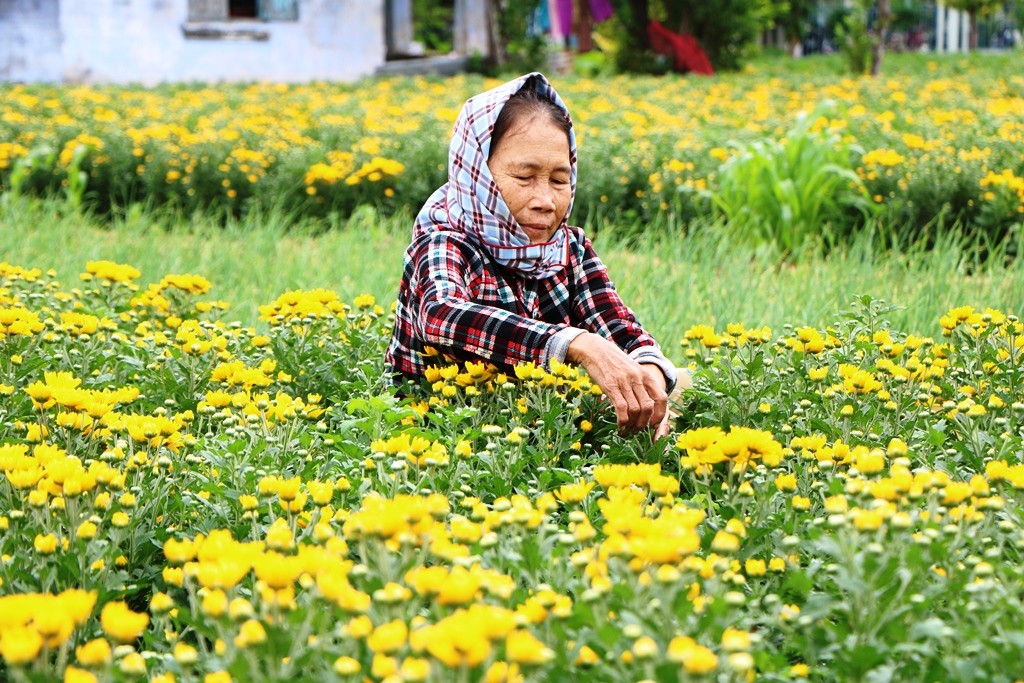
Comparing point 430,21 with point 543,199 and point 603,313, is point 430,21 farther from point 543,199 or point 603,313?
point 543,199

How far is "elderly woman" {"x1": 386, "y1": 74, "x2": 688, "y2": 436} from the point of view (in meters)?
2.79

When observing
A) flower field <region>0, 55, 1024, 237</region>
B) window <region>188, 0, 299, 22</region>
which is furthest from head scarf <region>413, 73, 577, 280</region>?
window <region>188, 0, 299, 22</region>

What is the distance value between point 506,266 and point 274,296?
2252 mm

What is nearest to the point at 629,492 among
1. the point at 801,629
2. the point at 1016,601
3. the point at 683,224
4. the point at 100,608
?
the point at 801,629

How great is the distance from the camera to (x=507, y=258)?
2.99 meters

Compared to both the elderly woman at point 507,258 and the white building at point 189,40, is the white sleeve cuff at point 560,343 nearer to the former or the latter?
the elderly woman at point 507,258

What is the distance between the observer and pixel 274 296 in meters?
5.07

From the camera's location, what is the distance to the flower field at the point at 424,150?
650cm

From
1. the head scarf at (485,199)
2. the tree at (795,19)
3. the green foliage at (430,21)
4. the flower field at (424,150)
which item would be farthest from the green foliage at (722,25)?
the head scarf at (485,199)

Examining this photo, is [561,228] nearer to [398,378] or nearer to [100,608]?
[398,378]

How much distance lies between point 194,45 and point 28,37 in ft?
7.92

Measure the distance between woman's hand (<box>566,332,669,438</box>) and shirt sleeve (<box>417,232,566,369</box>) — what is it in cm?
8

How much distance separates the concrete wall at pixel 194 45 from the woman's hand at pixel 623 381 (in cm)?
1676

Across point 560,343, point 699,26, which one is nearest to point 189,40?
point 699,26
